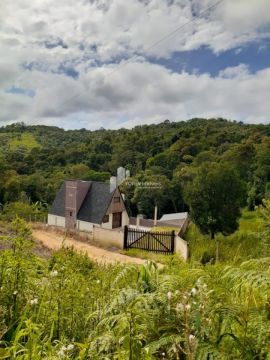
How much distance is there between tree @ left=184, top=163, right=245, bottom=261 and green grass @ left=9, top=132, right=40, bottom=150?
75.1 metres

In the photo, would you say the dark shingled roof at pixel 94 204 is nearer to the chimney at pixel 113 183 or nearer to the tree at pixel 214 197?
the chimney at pixel 113 183

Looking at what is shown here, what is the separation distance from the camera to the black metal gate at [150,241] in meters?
17.6

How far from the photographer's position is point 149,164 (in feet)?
192

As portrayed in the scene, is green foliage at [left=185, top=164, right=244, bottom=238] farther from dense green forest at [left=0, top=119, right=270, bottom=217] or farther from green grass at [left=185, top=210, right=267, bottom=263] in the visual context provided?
dense green forest at [left=0, top=119, right=270, bottom=217]

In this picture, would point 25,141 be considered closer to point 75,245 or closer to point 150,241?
point 75,245

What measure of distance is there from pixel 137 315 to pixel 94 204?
2548cm

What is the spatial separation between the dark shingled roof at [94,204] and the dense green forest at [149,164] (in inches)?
148

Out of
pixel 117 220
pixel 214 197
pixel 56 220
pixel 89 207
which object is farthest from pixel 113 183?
pixel 214 197

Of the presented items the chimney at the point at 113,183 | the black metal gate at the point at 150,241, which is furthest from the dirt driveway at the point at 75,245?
the chimney at the point at 113,183

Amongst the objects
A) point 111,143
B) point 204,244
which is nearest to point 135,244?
point 204,244

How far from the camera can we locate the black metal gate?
1762cm

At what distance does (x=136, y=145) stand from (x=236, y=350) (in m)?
68.2

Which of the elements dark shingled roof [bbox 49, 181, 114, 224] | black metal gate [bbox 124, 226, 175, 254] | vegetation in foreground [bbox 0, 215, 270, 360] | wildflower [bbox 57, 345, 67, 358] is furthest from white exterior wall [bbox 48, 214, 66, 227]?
wildflower [bbox 57, 345, 67, 358]

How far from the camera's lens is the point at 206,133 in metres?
66.8
